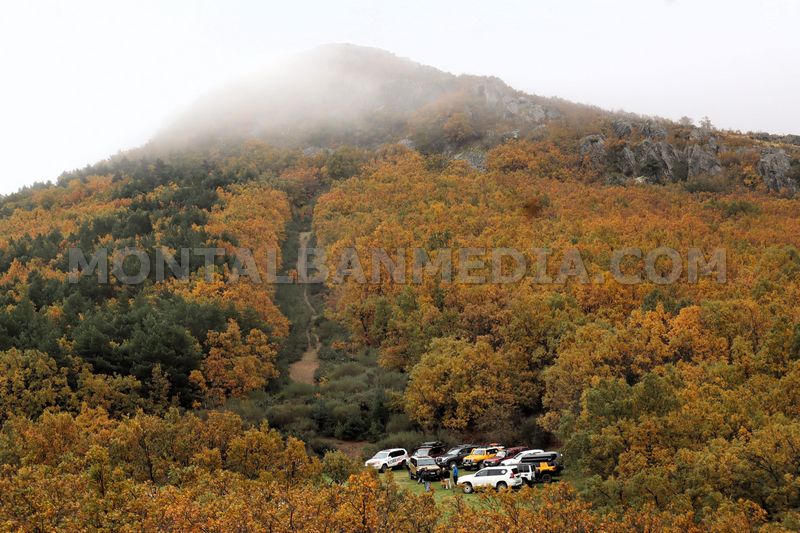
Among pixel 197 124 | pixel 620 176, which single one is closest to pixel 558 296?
pixel 620 176

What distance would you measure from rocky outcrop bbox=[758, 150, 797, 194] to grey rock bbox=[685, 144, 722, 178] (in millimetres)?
6054

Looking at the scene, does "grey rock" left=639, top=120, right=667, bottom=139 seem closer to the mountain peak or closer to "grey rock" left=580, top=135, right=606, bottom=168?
"grey rock" left=580, top=135, right=606, bottom=168

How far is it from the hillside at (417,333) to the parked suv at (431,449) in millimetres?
3710

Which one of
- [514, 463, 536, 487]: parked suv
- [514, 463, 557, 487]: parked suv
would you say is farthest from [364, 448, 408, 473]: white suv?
[514, 463, 536, 487]: parked suv

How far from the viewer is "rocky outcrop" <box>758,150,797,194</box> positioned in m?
101

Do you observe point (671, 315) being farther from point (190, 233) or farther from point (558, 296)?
point (190, 233)

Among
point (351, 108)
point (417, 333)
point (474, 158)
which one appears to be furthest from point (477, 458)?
point (351, 108)

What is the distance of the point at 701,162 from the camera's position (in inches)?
4296

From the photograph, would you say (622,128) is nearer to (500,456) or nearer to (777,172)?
(777,172)

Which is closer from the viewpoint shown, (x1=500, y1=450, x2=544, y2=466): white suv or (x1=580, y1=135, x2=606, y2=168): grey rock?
(x1=500, y1=450, x2=544, y2=466): white suv

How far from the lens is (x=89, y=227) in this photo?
92875mm

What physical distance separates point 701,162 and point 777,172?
10.6m

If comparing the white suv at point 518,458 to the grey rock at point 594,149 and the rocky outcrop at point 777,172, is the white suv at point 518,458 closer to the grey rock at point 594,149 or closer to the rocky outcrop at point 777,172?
the rocky outcrop at point 777,172

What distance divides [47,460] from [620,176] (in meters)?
92.1
